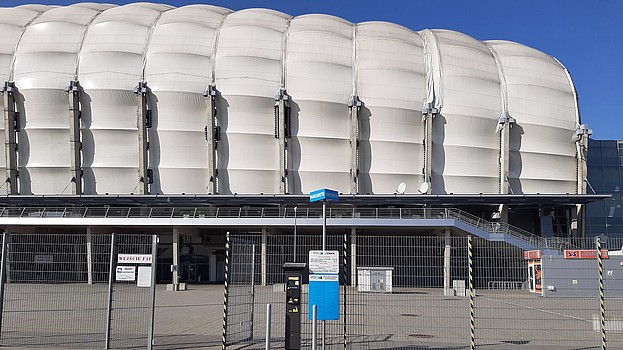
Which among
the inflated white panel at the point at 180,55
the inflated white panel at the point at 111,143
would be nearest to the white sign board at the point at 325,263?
the inflated white panel at the point at 111,143

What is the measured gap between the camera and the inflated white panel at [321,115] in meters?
60.8

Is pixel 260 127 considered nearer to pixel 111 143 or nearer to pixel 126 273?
pixel 111 143

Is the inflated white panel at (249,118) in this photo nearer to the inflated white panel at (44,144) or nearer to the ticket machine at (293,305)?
the inflated white panel at (44,144)

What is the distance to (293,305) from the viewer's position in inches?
574

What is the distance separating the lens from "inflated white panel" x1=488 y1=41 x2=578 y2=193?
211ft

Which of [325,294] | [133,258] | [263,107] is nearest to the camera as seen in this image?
[325,294]

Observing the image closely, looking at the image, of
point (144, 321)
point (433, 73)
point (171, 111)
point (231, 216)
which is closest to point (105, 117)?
point (171, 111)

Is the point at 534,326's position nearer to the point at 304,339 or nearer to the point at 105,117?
the point at 304,339

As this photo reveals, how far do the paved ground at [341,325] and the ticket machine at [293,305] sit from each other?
165 cm

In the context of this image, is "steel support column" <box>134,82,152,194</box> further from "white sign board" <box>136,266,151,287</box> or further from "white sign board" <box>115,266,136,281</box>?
"white sign board" <box>136,266,151,287</box>

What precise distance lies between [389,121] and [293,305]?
48.5 m

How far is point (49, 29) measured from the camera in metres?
64.1

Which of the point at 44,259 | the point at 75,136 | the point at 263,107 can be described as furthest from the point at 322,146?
the point at 44,259

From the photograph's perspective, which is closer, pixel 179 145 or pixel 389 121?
pixel 179 145
